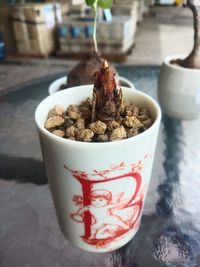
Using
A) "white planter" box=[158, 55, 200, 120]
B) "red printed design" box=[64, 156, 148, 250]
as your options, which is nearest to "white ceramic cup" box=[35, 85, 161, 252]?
"red printed design" box=[64, 156, 148, 250]

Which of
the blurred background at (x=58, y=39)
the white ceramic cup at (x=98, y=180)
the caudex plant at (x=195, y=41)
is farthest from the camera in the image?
the blurred background at (x=58, y=39)

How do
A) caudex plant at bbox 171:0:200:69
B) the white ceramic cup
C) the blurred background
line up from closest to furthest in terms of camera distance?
the white ceramic cup < caudex plant at bbox 171:0:200:69 < the blurred background

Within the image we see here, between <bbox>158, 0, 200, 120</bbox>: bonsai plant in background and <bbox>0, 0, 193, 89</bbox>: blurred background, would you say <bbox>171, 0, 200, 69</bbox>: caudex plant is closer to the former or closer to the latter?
<bbox>158, 0, 200, 120</bbox>: bonsai plant in background

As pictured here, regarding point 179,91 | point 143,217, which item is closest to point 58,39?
point 179,91

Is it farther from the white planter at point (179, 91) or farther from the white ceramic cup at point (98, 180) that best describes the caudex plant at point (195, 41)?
the white ceramic cup at point (98, 180)

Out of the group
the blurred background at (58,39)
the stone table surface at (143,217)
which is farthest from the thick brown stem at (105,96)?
the blurred background at (58,39)

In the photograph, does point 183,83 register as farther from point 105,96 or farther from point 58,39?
point 58,39
